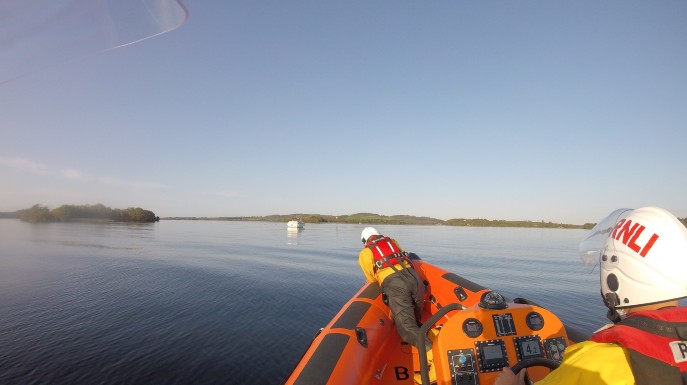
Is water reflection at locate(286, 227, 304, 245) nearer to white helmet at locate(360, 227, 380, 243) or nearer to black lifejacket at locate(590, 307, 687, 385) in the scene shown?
white helmet at locate(360, 227, 380, 243)

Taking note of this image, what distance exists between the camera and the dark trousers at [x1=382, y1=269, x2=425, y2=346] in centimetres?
404

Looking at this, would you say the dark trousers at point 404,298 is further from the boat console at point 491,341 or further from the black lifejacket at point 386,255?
the boat console at point 491,341

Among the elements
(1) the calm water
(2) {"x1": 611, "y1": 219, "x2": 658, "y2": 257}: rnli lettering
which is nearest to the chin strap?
(2) {"x1": 611, "y1": 219, "x2": 658, "y2": 257}: rnli lettering

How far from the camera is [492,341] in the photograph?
2641mm

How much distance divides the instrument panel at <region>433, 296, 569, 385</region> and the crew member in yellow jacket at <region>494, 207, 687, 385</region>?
974 mm

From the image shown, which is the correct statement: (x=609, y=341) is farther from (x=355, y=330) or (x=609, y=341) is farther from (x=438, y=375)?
(x=355, y=330)

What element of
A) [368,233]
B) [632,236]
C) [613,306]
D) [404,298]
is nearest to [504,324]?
[613,306]

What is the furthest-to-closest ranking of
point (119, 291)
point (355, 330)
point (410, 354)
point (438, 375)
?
point (119, 291), point (410, 354), point (355, 330), point (438, 375)

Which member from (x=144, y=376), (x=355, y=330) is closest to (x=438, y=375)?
(x=355, y=330)

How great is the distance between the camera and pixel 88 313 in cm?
784

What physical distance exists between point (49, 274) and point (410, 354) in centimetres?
1436

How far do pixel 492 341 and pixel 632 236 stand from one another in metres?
1.49


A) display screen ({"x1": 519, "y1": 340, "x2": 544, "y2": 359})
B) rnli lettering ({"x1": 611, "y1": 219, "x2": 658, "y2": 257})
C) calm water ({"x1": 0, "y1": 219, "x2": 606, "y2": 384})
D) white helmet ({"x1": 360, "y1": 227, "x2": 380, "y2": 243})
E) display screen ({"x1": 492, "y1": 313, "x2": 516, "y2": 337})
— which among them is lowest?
calm water ({"x1": 0, "y1": 219, "x2": 606, "y2": 384})

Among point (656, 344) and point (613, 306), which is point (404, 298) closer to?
point (613, 306)
